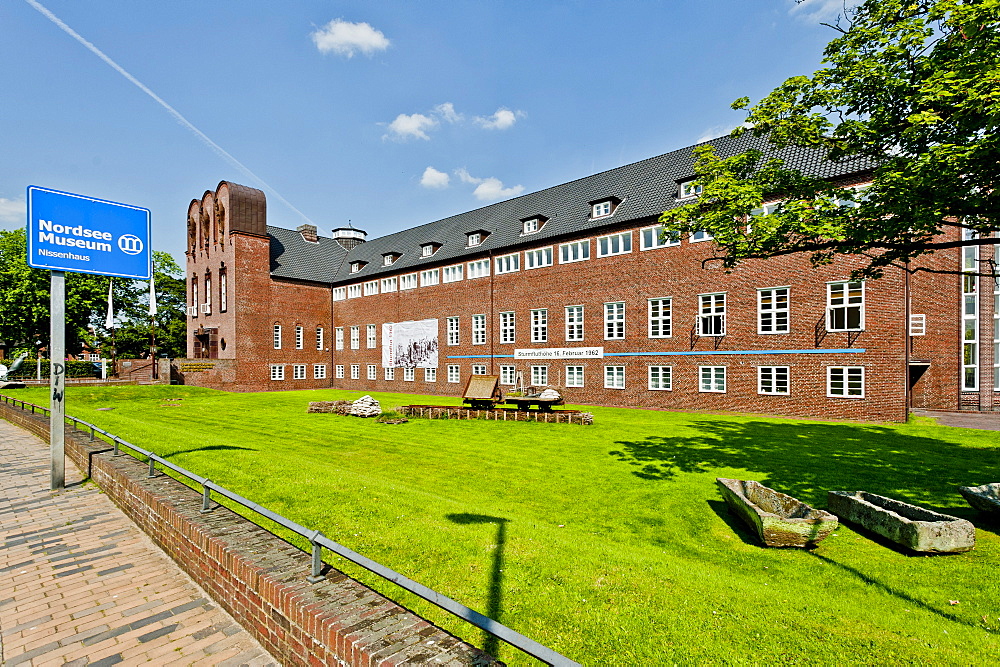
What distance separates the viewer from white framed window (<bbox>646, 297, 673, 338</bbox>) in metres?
25.9

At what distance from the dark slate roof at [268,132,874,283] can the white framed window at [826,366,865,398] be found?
8.25 metres

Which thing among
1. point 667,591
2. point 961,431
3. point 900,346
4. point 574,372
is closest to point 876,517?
point 667,591

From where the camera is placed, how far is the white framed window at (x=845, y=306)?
20.8 meters

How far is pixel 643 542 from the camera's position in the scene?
22.3 ft

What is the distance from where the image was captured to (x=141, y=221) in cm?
926

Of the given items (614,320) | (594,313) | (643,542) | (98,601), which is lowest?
(643,542)

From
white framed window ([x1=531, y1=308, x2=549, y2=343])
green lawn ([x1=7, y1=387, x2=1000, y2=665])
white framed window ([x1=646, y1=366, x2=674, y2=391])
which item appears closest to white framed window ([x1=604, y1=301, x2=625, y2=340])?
white framed window ([x1=646, y1=366, x2=674, y2=391])

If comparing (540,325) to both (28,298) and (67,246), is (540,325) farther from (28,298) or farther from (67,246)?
(28,298)

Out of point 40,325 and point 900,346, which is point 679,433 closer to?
point 900,346

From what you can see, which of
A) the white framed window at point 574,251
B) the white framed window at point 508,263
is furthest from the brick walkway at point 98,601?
the white framed window at point 508,263

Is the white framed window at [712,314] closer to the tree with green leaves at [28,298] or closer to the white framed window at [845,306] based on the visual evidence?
the white framed window at [845,306]

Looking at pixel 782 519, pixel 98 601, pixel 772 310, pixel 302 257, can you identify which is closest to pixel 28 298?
pixel 302 257

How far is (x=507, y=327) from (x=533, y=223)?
23.2ft

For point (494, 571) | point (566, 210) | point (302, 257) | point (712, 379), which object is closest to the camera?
point (494, 571)
